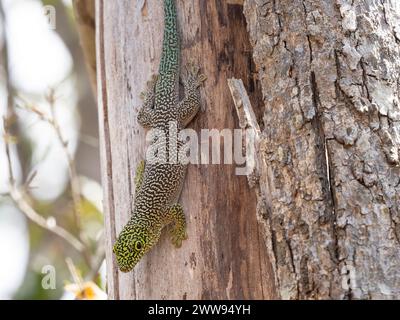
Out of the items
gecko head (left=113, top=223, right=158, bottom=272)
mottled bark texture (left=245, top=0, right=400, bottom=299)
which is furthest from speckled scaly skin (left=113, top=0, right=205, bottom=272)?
mottled bark texture (left=245, top=0, right=400, bottom=299)

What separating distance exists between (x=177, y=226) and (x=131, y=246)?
1.18 feet

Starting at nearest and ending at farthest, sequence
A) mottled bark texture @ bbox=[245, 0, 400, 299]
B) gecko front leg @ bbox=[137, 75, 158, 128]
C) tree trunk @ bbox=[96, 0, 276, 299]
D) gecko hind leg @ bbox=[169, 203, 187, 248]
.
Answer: mottled bark texture @ bbox=[245, 0, 400, 299], tree trunk @ bbox=[96, 0, 276, 299], gecko hind leg @ bbox=[169, 203, 187, 248], gecko front leg @ bbox=[137, 75, 158, 128]

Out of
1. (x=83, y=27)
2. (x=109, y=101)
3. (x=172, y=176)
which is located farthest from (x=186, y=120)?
(x=83, y=27)

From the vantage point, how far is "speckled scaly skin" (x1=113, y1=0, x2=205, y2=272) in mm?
4703

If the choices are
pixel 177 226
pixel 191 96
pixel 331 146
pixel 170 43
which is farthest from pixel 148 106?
pixel 331 146

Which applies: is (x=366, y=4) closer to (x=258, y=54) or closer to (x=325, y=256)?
(x=258, y=54)

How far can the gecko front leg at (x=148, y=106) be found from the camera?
493 cm

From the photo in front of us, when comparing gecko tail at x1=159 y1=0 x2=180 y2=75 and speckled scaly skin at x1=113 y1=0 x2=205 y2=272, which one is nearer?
speckled scaly skin at x1=113 y1=0 x2=205 y2=272

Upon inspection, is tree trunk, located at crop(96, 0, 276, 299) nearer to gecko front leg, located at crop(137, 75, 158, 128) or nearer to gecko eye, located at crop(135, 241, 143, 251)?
gecko front leg, located at crop(137, 75, 158, 128)

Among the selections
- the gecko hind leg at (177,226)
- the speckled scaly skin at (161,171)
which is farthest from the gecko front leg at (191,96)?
the gecko hind leg at (177,226)

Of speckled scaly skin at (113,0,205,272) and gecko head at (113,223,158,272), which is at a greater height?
speckled scaly skin at (113,0,205,272)

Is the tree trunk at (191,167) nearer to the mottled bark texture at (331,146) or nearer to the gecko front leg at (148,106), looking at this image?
the gecko front leg at (148,106)
